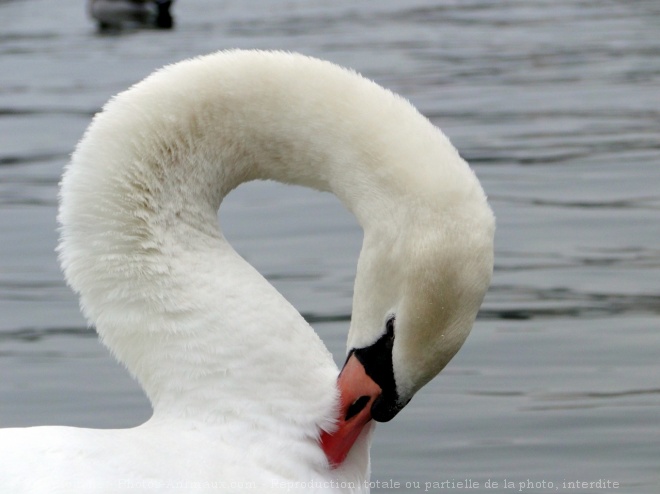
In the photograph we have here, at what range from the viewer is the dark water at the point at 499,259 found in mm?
5801

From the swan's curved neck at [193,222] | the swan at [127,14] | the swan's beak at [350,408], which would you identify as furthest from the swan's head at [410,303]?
the swan at [127,14]

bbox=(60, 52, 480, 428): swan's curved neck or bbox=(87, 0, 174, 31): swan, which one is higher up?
bbox=(60, 52, 480, 428): swan's curved neck

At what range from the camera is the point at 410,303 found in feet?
12.2

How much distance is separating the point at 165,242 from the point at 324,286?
11.7ft

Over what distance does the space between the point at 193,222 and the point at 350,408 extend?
67 centimetres

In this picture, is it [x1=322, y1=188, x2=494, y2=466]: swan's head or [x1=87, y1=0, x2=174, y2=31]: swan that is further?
[x1=87, y1=0, x2=174, y2=31]: swan

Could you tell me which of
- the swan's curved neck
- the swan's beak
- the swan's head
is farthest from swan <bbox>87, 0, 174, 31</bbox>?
the swan's head

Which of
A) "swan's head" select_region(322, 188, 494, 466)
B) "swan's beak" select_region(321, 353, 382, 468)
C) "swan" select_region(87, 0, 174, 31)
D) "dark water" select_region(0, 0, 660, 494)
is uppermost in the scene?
"swan's head" select_region(322, 188, 494, 466)

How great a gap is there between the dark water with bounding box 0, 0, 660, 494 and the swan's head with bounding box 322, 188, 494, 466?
1600 mm

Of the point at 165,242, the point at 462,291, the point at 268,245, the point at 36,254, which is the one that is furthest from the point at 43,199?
the point at 462,291

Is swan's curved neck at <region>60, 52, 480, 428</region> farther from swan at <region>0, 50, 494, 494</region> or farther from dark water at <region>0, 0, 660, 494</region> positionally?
dark water at <region>0, 0, 660, 494</region>

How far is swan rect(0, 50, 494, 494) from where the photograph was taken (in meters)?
3.85

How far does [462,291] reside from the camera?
11.9ft

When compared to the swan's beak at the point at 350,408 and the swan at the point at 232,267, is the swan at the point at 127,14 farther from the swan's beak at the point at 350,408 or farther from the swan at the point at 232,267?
the swan's beak at the point at 350,408
